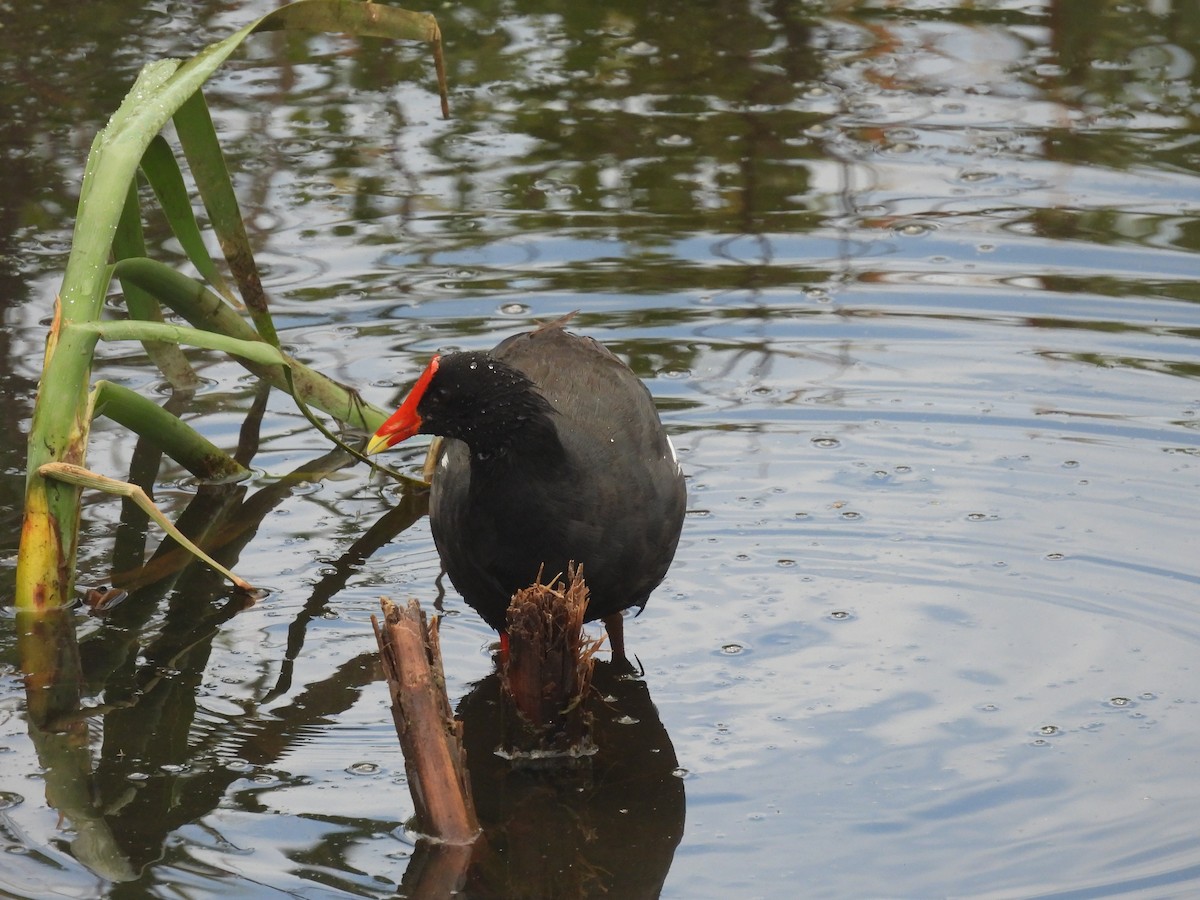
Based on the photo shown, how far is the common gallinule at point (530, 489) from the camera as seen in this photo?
368cm

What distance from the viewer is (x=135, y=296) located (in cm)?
473

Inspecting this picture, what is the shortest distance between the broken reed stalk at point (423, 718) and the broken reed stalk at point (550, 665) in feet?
0.80

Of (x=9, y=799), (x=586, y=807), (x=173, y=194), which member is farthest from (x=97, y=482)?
(x=586, y=807)

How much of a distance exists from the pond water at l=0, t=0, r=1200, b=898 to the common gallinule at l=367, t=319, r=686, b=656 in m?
0.40

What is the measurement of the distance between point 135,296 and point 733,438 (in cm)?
184

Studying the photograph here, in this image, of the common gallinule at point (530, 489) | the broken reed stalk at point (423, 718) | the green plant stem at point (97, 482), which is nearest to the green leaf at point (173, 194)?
the green plant stem at point (97, 482)

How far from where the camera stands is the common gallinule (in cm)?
368

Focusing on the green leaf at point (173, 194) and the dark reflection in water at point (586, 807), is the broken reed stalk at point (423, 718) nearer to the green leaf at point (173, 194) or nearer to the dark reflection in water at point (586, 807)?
the dark reflection in water at point (586, 807)

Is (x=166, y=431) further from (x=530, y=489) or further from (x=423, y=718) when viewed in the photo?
(x=423, y=718)

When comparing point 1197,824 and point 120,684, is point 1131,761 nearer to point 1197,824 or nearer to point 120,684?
point 1197,824

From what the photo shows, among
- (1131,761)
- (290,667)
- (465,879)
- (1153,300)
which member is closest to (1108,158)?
(1153,300)

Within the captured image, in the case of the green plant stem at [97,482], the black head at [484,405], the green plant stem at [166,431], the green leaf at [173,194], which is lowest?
the green plant stem at [166,431]

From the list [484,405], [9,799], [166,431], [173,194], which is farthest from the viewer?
[166,431]

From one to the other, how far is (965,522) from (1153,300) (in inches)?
68.5
